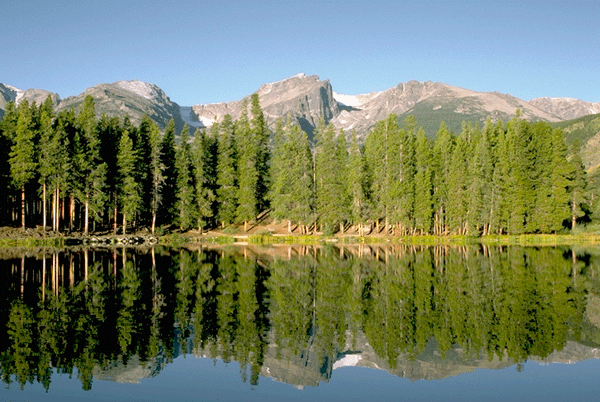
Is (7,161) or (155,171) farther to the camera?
(155,171)

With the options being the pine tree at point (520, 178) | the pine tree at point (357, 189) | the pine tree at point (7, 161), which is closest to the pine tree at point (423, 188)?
the pine tree at point (357, 189)

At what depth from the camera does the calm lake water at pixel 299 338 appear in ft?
44.9

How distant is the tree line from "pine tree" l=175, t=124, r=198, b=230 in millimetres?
157

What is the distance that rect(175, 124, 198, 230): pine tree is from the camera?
264 feet

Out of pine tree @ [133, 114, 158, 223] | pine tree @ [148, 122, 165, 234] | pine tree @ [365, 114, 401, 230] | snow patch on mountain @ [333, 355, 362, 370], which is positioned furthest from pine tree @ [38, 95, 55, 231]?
snow patch on mountain @ [333, 355, 362, 370]

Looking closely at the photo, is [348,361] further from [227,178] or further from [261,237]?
[227,178]

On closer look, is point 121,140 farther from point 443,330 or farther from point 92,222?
point 443,330

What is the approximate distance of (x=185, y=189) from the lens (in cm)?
8144

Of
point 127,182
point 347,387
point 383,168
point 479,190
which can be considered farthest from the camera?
point 383,168

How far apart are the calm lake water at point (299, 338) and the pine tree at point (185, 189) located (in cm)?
4845

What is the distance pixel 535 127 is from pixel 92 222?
6772 cm

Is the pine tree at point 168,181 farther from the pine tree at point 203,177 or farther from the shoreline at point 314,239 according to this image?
the shoreline at point 314,239

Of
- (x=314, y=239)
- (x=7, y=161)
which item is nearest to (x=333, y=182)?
(x=314, y=239)

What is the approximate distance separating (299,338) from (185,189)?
Answer: 65986mm
